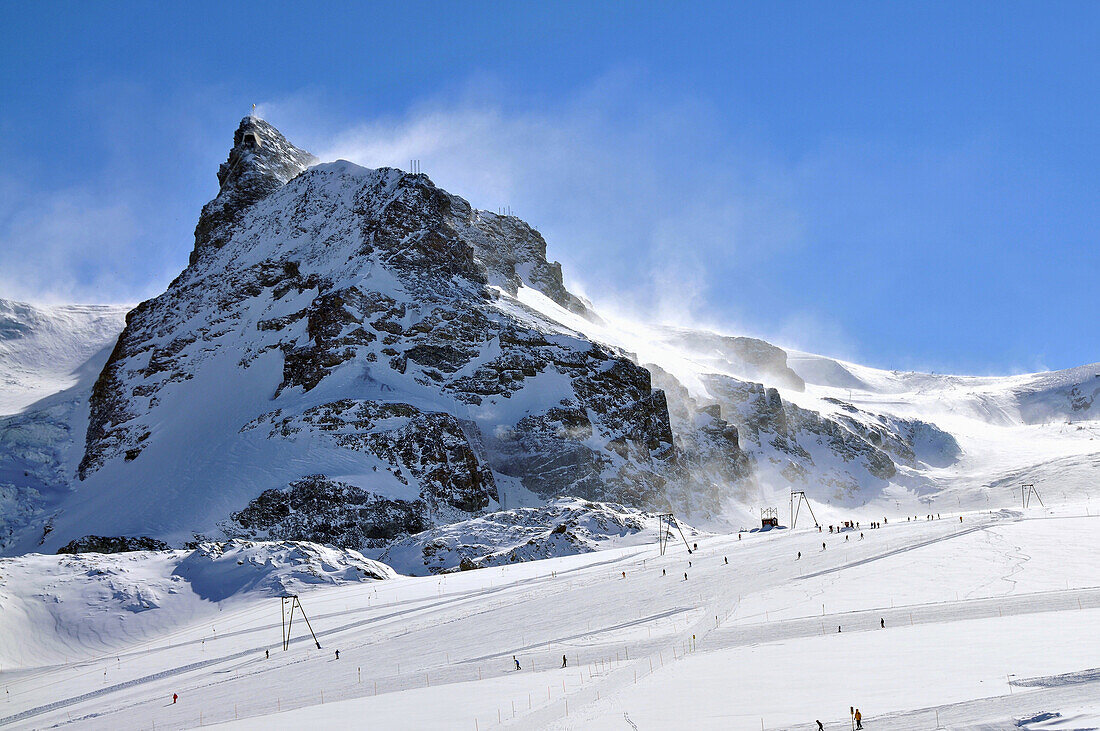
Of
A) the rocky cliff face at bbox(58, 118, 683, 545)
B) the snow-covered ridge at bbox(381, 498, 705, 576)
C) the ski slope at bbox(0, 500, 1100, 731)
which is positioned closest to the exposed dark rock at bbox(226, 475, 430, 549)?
the rocky cliff face at bbox(58, 118, 683, 545)

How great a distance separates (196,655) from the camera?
52312mm

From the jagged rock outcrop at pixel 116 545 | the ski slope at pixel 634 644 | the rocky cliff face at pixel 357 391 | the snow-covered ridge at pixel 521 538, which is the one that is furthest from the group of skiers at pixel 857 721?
the jagged rock outcrop at pixel 116 545

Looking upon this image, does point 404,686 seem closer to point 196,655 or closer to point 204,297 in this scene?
point 196,655

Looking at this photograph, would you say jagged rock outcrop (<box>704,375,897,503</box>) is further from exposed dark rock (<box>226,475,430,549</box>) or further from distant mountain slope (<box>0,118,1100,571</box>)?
exposed dark rock (<box>226,475,430,549</box>)

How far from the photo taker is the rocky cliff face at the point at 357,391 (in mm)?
111000

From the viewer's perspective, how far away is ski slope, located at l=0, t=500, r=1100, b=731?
28.8m

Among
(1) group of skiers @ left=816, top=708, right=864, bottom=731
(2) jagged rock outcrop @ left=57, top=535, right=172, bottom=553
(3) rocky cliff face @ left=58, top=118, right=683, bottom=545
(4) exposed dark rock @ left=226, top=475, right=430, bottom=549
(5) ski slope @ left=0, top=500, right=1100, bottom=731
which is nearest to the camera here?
(1) group of skiers @ left=816, top=708, right=864, bottom=731

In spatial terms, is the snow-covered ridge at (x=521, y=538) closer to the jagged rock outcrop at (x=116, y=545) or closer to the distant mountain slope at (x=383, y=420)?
the distant mountain slope at (x=383, y=420)

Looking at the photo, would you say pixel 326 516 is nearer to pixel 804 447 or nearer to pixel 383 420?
pixel 383 420

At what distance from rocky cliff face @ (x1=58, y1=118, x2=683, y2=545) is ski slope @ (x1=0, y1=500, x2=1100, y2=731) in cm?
3644

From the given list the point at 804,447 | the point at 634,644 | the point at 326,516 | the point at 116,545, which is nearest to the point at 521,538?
the point at 326,516

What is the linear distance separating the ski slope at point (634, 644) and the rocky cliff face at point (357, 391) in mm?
36439

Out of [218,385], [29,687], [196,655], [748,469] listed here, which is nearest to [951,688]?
[196,655]

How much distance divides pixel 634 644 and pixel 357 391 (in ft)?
304
